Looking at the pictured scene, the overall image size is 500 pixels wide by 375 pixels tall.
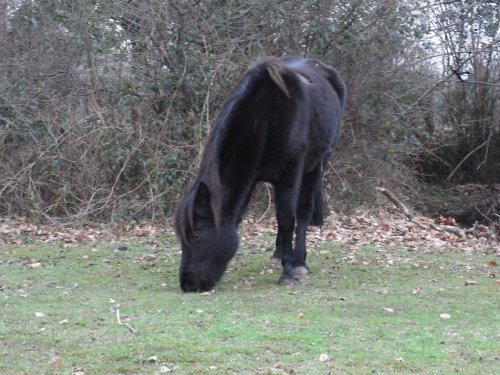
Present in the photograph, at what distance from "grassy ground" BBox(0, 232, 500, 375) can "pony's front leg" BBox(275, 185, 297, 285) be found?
0.21 meters

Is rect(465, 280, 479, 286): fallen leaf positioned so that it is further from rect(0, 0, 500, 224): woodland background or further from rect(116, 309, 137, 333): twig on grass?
rect(0, 0, 500, 224): woodland background

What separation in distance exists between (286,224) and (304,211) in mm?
850

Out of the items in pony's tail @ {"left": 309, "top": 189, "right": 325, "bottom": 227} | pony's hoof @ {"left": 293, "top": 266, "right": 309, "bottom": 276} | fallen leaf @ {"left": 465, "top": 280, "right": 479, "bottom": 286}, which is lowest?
fallen leaf @ {"left": 465, "top": 280, "right": 479, "bottom": 286}

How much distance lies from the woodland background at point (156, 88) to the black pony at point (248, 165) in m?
4.70

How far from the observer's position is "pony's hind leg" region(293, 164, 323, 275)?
8719mm

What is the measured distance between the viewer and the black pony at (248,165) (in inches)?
294

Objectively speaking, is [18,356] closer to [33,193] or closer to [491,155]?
[33,193]

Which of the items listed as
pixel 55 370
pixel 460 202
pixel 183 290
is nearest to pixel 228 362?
pixel 55 370

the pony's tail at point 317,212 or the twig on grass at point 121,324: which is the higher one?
the pony's tail at point 317,212

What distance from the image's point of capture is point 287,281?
8.02 m

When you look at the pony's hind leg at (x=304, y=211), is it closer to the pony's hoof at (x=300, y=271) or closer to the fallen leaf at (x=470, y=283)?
the pony's hoof at (x=300, y=271)

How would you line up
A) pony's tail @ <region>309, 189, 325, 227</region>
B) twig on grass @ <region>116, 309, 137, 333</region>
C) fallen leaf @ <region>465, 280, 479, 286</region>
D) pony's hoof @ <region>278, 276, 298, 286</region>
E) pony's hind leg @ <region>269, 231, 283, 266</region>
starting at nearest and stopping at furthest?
twig on grass @ <region>116, 309, 137, 333</region> → pony's hoof @ <region>278, 276, 298, 286</region> → fallen leaf @ <region>465, 280, 479, 286</region> → pony's hind leg @ <region>269, 231, 283, 266</region> → pony's tail @ <region>309, 189, 325, 227</region>

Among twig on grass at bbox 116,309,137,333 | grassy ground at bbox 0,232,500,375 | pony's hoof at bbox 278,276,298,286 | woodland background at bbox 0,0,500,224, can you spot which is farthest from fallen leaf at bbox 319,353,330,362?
woodland background at bbox 0,0,500,224

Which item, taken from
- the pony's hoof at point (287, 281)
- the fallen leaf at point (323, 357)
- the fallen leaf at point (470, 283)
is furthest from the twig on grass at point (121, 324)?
the fallen leaf at point (470, 283)
